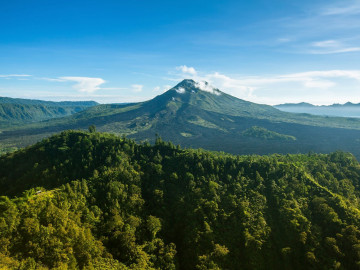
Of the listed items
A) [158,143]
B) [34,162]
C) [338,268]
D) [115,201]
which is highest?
[158,143]

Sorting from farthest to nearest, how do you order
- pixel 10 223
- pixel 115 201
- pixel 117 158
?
pixel 117 158 < pixel 115 201 < pixel 10 223

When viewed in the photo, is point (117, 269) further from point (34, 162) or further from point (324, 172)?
point (324, 172)

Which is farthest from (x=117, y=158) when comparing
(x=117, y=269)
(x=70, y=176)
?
(x=117, y=269)

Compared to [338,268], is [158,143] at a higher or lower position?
higher

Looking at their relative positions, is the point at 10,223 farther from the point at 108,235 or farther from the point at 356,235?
the point at 356,235

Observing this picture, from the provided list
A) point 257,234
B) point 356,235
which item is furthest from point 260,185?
point 356,235

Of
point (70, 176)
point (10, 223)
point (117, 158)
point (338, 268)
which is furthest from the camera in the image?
point (117, 158)

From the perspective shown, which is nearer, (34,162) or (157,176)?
(157,176)
